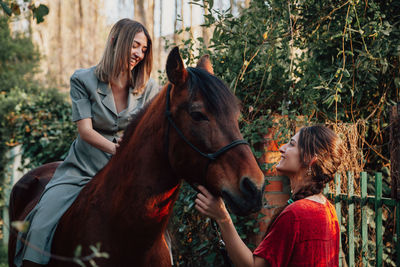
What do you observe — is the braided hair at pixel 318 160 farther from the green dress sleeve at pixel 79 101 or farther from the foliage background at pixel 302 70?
the green dress sleeve at pixel 79 101

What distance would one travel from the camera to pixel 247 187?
1.61 m

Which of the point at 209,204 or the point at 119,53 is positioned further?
the point at 119,53

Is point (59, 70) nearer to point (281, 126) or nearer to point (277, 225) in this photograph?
point (281, 126)

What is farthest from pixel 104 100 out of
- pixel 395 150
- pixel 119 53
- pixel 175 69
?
pixel 395 150

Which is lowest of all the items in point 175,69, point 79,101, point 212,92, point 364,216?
point 364,216

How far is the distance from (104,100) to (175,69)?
0.89 metres

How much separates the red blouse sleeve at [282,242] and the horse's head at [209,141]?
469 millimetres

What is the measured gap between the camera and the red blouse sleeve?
6.50 ft

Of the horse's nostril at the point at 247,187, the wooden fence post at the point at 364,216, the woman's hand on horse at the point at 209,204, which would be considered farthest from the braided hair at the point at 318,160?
the wooden fence post at the point at 364,216

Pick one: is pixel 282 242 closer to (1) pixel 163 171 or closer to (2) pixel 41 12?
(1) pixel 163 171

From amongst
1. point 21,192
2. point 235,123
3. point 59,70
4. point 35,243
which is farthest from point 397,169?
point 59,70

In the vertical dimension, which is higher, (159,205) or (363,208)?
(159,205)

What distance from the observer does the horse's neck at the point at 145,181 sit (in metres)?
1.89

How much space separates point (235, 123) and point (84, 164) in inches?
51.0
